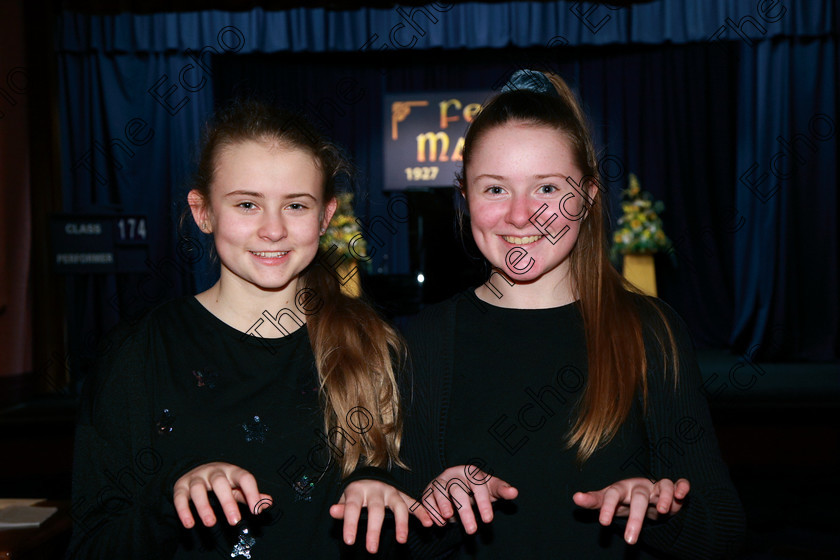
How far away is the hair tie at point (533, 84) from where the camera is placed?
140 centimetres

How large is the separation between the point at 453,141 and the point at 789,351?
372cm

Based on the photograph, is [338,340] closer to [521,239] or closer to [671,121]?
[521,239]

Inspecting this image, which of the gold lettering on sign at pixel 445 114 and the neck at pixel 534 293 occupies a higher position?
the gold lettering on sign at pixel 445 114

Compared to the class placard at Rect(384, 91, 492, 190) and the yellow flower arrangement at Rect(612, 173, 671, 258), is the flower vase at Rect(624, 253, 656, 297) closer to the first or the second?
the yellow flower arrangement at Rect(612, 173, 671, 258)

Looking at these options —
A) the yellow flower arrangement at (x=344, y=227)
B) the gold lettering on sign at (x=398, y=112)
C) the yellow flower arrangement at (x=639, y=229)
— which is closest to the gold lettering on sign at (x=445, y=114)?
the gold lettering on sign at (x=398, y=112)

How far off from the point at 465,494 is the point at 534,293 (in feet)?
1.51

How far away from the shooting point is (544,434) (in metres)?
1.27

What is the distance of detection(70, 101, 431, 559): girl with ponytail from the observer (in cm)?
119

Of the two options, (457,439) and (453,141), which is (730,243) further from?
(457,439)

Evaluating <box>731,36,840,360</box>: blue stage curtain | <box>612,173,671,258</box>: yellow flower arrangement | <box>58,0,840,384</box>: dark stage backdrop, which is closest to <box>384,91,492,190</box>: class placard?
<box>58,0,840,384</box>: dark stage backdrop

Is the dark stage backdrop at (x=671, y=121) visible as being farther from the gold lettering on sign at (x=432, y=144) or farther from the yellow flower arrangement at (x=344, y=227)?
the gold lettering on sign at (x=432, y=144)

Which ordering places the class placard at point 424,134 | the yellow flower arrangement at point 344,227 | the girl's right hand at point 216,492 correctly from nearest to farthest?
the girl's right hand at point 216,492, the yellow flower arrangement at point 344,227, the class placard at point 424,134

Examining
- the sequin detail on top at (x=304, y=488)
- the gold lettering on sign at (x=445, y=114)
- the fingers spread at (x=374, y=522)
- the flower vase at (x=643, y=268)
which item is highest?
the gold lettering on sign at (x=445, y=114)

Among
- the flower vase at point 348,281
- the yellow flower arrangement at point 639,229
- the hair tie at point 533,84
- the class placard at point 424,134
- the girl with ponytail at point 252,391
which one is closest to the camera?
the girl with ponytail at point 252,391
